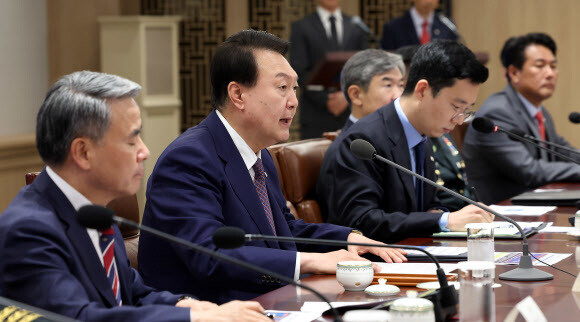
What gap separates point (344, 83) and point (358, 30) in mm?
2234

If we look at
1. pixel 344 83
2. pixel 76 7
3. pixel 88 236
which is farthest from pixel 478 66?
pixel 76 7

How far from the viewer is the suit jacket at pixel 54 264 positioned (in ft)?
4.73

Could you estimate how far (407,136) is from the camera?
9.72 ft

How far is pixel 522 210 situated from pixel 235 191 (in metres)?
1.40

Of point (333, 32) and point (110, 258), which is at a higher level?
point (333, 32)

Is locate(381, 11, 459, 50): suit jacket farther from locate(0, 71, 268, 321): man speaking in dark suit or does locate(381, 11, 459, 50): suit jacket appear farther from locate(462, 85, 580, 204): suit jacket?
locate(0, 71, 268, 321): man speaking in dark suit

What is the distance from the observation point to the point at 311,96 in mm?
5754

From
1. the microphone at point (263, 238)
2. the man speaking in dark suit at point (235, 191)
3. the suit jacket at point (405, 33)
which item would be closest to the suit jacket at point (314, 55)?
the suit jacket at point (405, 33)

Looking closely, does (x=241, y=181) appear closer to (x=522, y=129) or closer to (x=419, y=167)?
(x=419, y=167)

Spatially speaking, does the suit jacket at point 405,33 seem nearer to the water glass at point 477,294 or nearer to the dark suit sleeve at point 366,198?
the dark suit sleeve at point 366,198

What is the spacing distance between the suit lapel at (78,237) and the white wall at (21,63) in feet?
13.5

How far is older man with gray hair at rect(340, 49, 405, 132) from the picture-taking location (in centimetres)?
391

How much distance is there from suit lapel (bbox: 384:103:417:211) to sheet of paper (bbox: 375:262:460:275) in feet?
2.51

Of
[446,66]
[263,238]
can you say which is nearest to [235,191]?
[263,238]
